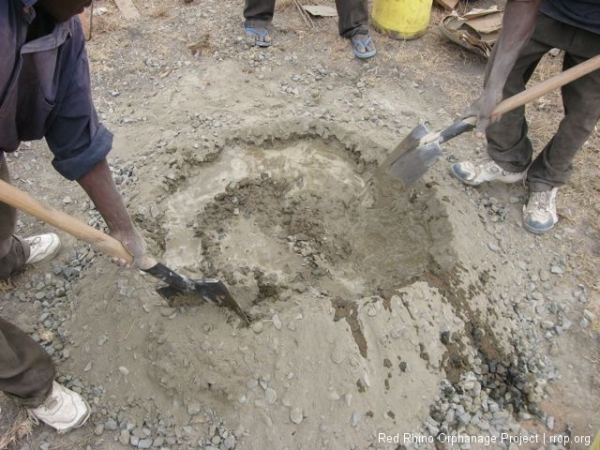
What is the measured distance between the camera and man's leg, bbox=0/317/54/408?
1887 mm

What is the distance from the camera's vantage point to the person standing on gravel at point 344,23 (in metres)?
4.53

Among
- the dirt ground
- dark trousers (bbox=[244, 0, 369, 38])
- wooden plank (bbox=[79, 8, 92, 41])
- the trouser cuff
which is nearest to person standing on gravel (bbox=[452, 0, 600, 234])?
the dirt ground

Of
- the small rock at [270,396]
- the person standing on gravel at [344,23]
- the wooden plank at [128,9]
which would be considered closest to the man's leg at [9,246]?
the small rock at [270,396]

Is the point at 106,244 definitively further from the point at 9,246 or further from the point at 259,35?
the point at 259,35

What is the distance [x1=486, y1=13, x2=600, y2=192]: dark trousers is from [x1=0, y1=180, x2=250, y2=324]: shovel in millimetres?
2156

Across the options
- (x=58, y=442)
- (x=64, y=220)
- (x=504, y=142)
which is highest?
(x=64, y=220)

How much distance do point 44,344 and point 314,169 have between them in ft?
6.76

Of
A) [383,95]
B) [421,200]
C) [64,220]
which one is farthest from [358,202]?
[64,220]

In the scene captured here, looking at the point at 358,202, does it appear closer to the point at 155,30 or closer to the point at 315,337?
the point at 315,337

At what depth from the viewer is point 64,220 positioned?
5.73ft

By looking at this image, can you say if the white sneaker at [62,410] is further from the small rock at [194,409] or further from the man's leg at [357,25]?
the man's leg at [357,25]

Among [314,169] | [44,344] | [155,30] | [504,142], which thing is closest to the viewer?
[44,344]

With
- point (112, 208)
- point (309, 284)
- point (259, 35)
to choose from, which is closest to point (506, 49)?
point (309, 284)

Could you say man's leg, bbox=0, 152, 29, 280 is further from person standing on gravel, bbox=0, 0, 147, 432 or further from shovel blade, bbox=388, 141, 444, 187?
shovel blade, bbox=388, 141, 444, 187
